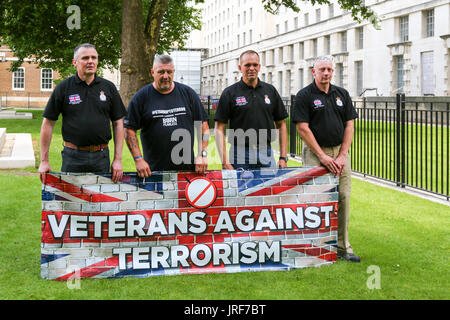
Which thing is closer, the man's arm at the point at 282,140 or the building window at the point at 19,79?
the man's arm at the point at 282,140

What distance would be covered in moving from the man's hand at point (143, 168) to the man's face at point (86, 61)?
39.0 inches

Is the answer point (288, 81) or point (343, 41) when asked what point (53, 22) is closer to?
point (343, 41)

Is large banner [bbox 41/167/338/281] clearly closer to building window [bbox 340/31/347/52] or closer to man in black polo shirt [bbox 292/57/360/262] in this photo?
man in black polo shirt [bbox 292/57/360/262]

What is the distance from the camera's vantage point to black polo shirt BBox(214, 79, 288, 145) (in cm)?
592

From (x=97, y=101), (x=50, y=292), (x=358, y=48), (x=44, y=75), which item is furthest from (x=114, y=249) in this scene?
(x=44, y=75)

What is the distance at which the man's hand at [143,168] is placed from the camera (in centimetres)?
525

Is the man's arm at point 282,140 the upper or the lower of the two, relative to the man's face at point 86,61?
lower

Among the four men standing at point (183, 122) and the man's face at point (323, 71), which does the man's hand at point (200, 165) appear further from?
the man's face at point (323, 71)

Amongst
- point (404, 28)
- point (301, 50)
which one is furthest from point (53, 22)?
point (301, 50)

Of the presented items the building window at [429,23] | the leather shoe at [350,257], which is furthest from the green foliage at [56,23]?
the building window at [429,23]

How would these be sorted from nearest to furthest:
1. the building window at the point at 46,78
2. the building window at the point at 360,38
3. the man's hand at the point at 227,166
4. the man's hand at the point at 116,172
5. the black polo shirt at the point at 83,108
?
the man's hand at the point at 116,172 → the black polo shirt at the point at 83,108 → the man's hand at the point at 227,166 → the building window at the point at 360,38 → the building window at the point at 46,78

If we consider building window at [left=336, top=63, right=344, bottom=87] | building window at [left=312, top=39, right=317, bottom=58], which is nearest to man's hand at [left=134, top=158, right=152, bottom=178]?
building window at [left=336, top=63, right=344, bottom=87]
